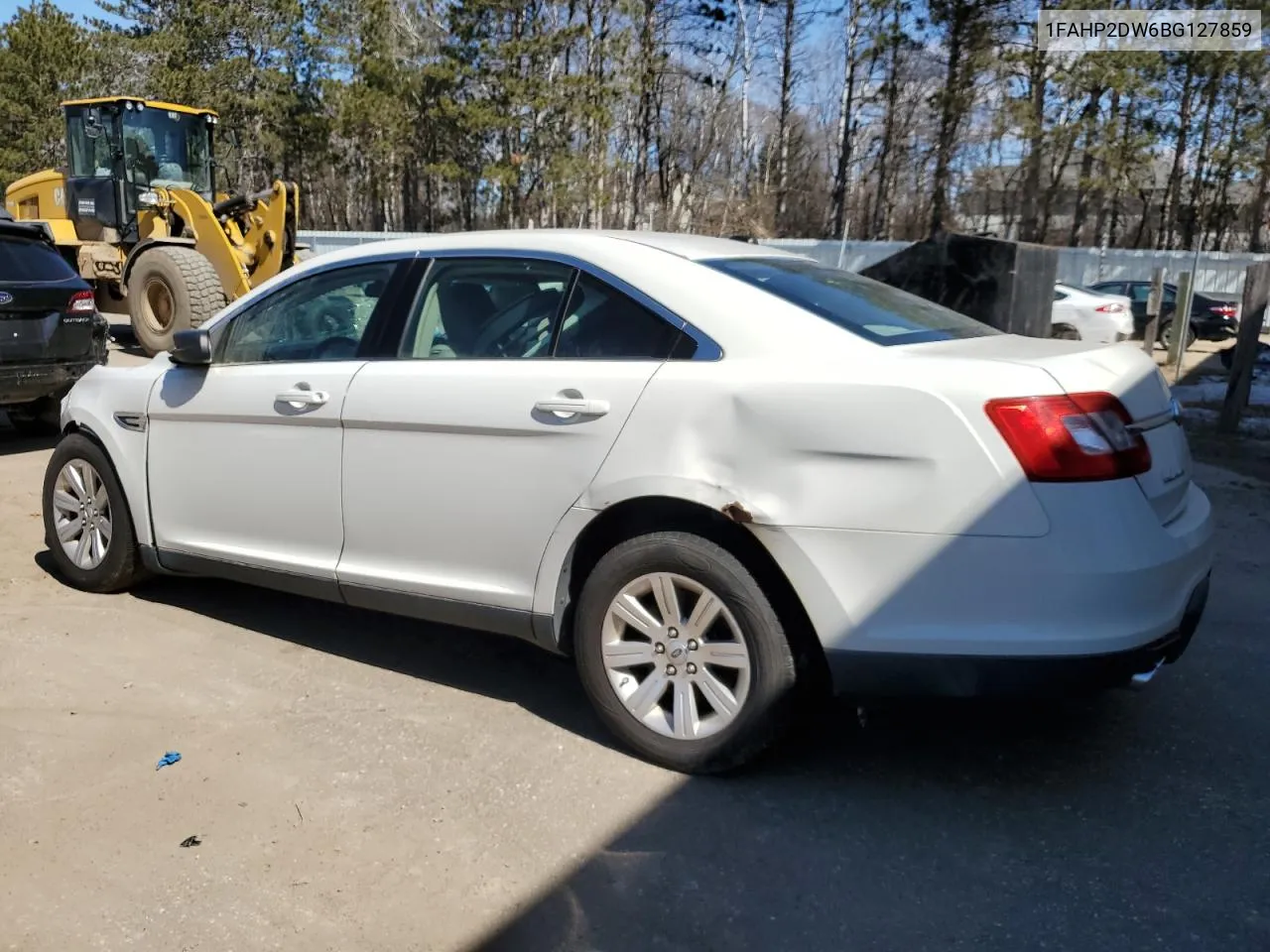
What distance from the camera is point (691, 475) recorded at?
329 centimetres

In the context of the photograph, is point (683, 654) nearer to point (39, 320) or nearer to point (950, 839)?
point (950, 839)

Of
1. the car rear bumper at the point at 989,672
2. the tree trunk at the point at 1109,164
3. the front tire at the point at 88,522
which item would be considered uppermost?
the tree trunk at the point at 1109,164

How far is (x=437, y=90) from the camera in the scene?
1405 inches

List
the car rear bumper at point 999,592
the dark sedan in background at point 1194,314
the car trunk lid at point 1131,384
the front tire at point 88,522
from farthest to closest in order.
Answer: the dark sedan in background at point 1194,314, the front tire at point 88,522, the car trunk lid at point 1131,384, the car rear bumper at point 999,592

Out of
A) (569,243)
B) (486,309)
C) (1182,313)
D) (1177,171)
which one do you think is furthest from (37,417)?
(1177,171)

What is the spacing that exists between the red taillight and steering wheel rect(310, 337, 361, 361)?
2.41 m

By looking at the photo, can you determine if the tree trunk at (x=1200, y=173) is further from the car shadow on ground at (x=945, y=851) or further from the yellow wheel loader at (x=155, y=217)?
the car shadow on ground at (x=945, y=851)

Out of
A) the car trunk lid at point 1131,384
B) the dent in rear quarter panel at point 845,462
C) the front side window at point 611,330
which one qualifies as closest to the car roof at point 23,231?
the front side window at point 611,330

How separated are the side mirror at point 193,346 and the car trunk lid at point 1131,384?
2893 mm

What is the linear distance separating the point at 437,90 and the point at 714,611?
116 feet

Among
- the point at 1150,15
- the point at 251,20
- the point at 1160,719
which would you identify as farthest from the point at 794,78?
the point at 1160,719

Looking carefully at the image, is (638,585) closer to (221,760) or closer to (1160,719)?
(221,760)

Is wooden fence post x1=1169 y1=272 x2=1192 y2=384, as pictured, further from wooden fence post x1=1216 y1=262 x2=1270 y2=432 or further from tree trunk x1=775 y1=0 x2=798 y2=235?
tree trunk x1=775 y1=0 x2=798 y2=235

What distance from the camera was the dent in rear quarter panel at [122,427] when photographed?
15.7 feet
